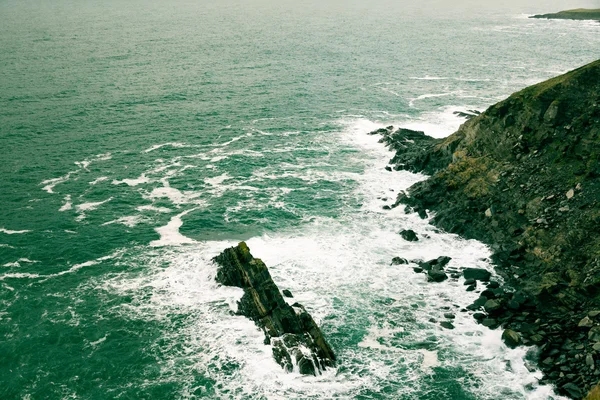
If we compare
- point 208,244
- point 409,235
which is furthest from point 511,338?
point 208,244

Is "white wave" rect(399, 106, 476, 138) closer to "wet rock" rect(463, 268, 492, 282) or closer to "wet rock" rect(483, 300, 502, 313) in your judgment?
"wet rock" rect(463, 268, 492, 282)

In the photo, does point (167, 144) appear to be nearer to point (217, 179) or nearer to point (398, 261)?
point (217, 179)

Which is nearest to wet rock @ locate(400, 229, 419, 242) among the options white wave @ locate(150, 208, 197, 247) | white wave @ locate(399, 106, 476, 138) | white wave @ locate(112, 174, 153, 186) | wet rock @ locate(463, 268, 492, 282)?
wet rock @ locate(463, 268, 492, 282)

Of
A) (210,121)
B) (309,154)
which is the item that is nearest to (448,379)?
(309,154)

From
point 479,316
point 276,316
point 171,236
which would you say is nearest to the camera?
point 276,316

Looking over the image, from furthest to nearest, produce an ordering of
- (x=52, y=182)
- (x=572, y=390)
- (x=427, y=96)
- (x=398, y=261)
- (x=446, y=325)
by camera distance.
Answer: (x=427, y=96)
(x=52, y=182)
(x=398, y=261)
(x=446, y=325)
(x=572, y=390)

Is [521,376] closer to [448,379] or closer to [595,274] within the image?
[448,379]
